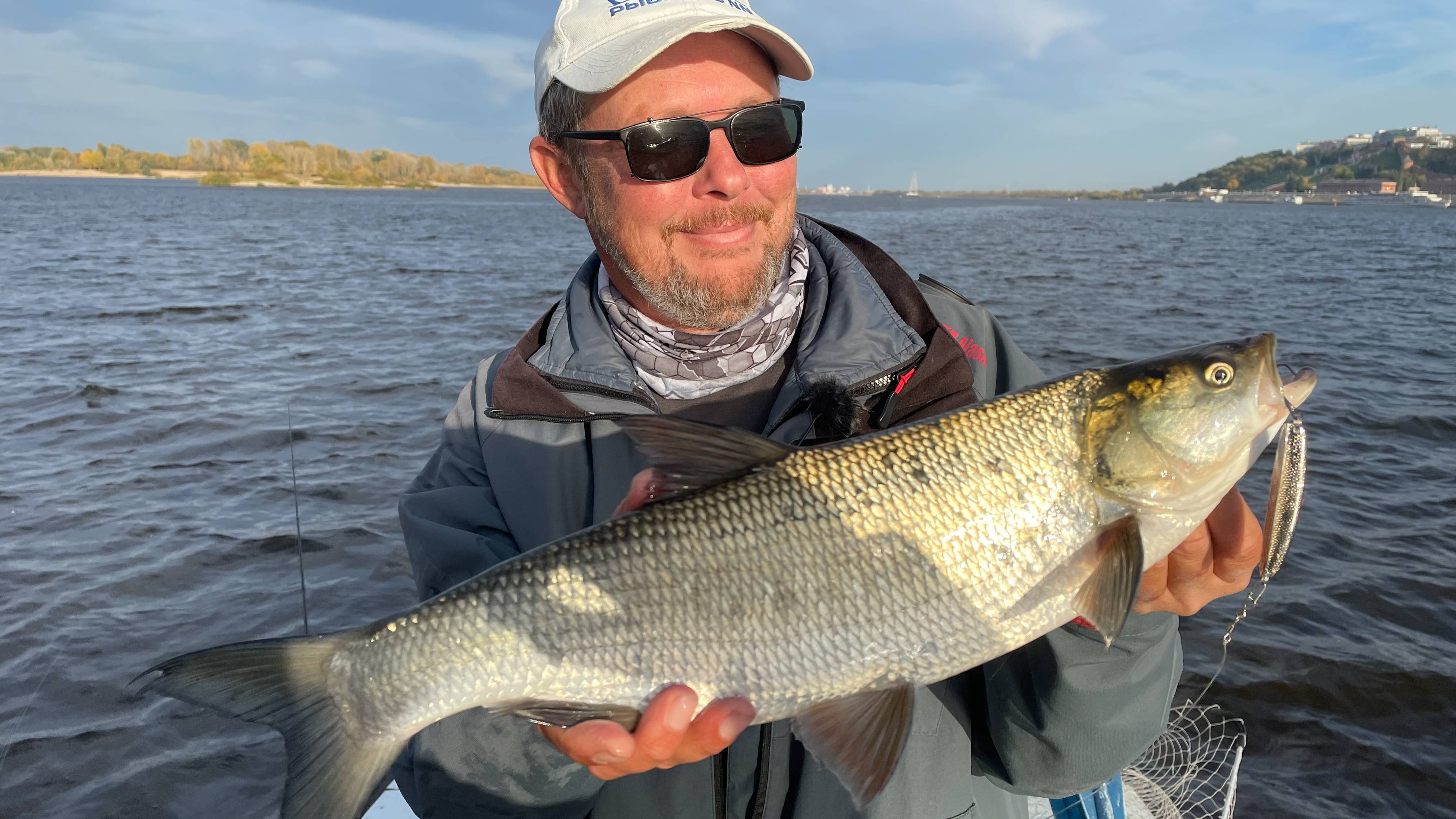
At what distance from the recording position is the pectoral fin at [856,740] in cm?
191

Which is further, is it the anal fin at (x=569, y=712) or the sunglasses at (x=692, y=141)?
the sunglasses at (x=692, y=141)

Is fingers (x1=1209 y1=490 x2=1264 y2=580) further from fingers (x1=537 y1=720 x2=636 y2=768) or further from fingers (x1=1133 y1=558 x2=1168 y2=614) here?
fingers (x1=537 y1=720 x2=636 y2=768)

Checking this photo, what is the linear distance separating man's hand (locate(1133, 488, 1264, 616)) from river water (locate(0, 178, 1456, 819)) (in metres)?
4.11

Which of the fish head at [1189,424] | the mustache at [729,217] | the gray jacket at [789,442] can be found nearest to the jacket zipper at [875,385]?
the gray jacket at [789,442]

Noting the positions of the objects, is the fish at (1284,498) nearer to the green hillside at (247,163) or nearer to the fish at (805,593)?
the fish at (805,593)

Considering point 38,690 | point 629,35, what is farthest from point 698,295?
point 38,690

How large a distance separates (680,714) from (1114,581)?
100cm

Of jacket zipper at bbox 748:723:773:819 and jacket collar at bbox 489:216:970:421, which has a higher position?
jacket collar at bbox 489:216:970:421

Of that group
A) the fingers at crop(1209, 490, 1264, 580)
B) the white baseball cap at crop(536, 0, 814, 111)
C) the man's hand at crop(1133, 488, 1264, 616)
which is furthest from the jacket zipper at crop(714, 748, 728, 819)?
the white baseball cap at crop(536, 0, 814, 111)

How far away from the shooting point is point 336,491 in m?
8.71

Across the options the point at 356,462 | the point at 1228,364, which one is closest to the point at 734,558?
the point at 1228,364

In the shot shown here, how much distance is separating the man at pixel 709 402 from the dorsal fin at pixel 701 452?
2.4 inches

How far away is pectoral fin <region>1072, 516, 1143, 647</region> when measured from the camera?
1828mm

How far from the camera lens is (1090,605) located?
6.13ft
